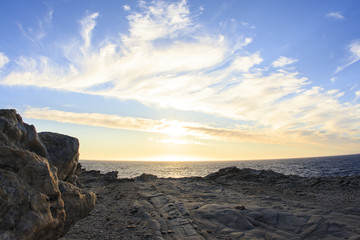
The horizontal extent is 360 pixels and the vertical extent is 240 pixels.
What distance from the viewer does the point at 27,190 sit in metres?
4.48

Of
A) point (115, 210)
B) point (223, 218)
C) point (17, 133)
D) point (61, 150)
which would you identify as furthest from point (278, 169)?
point (17, 133)

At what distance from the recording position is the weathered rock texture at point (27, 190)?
4082 mm

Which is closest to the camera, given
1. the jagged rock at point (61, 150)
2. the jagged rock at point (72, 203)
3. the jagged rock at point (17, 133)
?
the jagged rock at point (17, 133)

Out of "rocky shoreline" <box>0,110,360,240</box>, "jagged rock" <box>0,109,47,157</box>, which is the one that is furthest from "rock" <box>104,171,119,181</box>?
"jagged rock" <box>0,109,47,157</box>

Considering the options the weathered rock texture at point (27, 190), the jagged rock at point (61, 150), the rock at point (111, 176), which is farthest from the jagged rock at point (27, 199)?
the rock at point (111, 176)

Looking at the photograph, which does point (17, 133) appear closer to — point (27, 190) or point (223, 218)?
point (27, 190)

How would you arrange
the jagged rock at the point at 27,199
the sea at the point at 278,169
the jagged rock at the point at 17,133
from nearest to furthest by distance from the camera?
the jagged rock at the point at 27,199 → the jagged rock at the point at 17,133 → the sea at the point at 278,169

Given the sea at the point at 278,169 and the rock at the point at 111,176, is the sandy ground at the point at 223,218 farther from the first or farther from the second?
the sea at the point at 278,169

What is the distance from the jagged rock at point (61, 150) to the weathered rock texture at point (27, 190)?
252 mm

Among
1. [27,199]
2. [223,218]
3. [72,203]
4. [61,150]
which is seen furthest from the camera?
[223,218]

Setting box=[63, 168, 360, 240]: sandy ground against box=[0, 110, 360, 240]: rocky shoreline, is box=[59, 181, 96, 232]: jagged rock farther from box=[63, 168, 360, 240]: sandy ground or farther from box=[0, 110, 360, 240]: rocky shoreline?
box=[63, 168, 360, 240]: sandy ground

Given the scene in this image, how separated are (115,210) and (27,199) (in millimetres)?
6402

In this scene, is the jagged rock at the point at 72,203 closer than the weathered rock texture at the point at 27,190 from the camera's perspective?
No

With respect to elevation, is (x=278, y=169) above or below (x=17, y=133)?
Result: below
